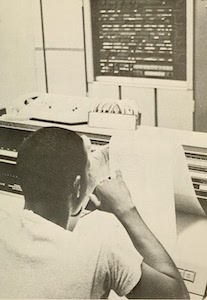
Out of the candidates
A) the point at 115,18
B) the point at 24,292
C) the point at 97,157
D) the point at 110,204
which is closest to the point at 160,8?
the point at 115,18

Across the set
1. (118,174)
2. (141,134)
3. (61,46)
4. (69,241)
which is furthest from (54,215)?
(61,46)

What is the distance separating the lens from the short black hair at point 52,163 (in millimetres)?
1315

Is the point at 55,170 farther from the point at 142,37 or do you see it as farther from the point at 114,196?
the point at 142,37

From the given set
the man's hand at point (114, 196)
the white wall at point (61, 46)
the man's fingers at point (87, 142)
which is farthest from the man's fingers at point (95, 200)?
the white wall at point (61, 46)

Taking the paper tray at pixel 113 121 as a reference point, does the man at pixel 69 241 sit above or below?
below

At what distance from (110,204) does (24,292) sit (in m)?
0.32

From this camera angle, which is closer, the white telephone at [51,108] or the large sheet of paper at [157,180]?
the large sheet of paper at [157,180]

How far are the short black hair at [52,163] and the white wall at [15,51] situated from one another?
29cm

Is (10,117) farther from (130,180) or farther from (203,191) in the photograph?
(203,191)

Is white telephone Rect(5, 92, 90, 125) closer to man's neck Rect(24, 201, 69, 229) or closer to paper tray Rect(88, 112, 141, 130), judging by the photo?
paper tray Rect(88, 112, 141, 130)

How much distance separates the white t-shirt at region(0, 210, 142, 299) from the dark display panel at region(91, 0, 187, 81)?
428 millimetres

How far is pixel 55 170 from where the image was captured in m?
1.33

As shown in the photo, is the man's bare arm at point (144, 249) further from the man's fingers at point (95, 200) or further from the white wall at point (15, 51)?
the white wall at point (15, 51)

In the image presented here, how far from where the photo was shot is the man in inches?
47.8
